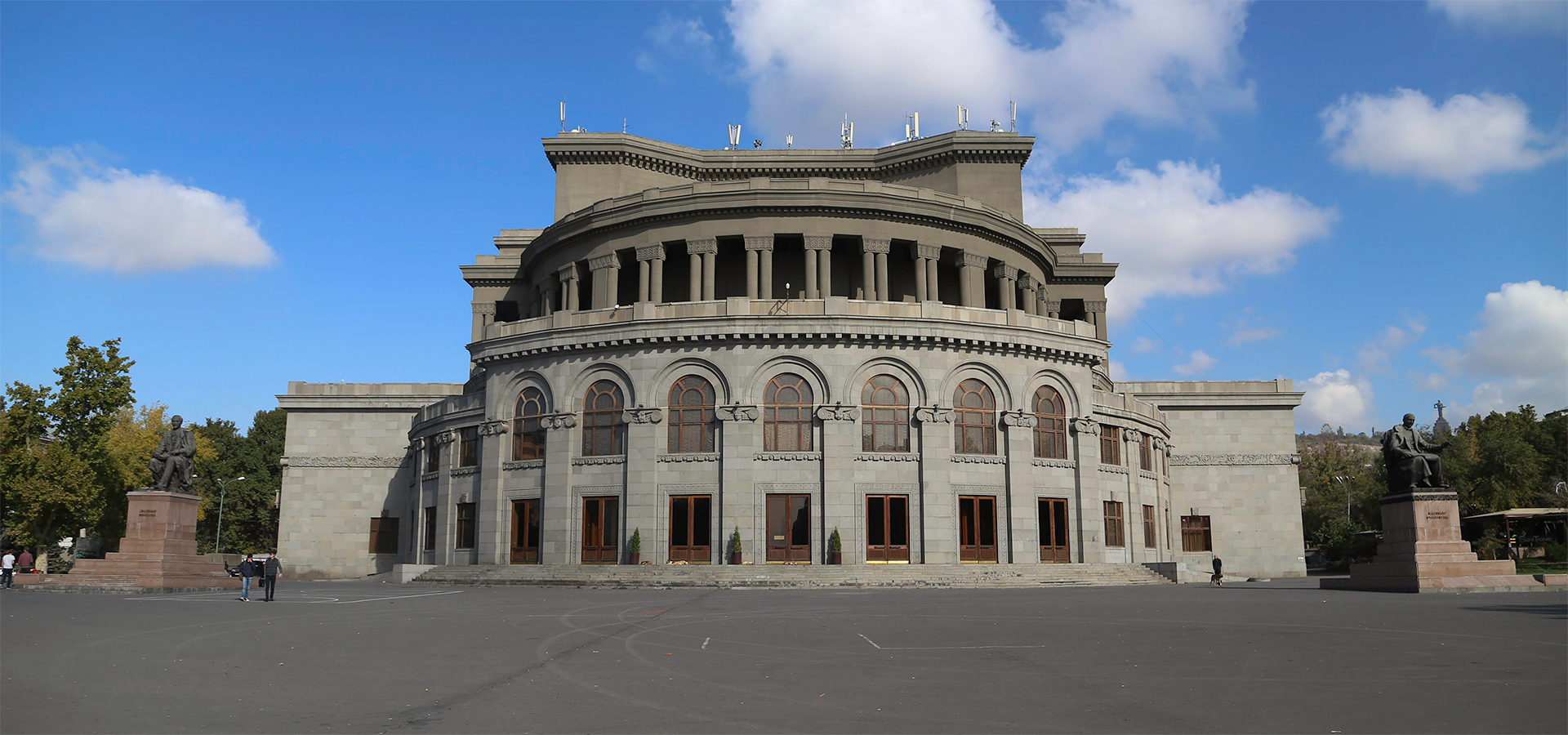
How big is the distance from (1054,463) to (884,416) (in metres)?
7.78

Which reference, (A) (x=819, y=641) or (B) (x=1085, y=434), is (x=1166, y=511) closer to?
(B) (x=1085, y=434)

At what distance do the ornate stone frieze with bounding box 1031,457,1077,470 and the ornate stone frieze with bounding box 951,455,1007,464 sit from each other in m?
Result: 1.63

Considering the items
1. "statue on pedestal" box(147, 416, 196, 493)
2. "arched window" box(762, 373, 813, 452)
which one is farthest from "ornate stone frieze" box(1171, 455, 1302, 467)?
"statue on pedestal" box(147, 416, 196, 493)

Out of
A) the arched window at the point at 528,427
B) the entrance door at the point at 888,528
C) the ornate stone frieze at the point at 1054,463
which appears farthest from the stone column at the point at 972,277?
the arched window at the point at 528,427

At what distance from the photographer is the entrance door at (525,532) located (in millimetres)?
43469

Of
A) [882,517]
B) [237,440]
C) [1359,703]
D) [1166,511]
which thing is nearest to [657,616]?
[1359,703]

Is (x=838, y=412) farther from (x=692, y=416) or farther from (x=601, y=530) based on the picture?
(x=601, y=530)

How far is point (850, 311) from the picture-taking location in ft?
138

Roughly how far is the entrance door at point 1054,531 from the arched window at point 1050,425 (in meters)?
2.02

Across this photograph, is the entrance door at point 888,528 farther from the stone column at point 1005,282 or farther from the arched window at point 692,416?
the stone column at point 1005,282

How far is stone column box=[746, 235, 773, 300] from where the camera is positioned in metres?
49.6

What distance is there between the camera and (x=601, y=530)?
1656 inches

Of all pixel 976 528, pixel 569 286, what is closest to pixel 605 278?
pixel 569 286

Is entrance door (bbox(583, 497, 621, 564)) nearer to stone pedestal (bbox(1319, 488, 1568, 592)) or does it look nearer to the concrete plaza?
the concrete plaza
